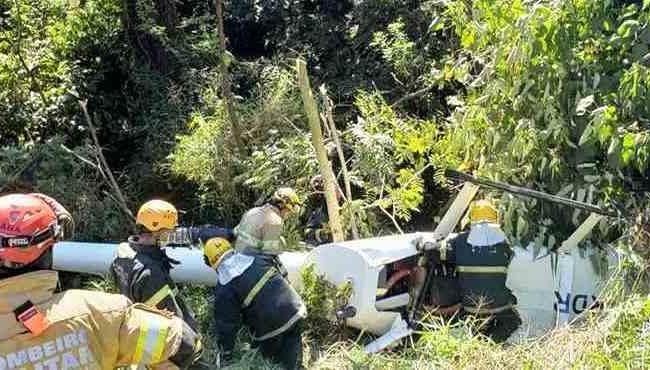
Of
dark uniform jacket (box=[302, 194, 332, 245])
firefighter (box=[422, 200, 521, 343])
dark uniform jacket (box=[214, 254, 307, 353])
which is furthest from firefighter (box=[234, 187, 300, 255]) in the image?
dark uniform jacket (box=[302, 194, 332, 245])

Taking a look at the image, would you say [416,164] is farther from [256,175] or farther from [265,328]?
[265,328]

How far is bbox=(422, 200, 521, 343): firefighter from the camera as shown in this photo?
5.32 m

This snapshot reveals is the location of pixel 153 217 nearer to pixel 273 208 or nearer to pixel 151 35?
pixel 273 208

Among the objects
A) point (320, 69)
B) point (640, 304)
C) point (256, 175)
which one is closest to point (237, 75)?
point (320, 69)

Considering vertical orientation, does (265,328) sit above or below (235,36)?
below

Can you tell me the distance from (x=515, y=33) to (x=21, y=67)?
6.56 m

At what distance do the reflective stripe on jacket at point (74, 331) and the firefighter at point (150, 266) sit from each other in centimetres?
211

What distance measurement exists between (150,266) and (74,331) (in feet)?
7.74

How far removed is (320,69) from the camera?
33.0 ft

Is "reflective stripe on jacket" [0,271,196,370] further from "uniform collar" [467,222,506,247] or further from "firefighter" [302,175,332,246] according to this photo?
"firefighter" [302,175,332,246]

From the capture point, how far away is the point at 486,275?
5.33 meters

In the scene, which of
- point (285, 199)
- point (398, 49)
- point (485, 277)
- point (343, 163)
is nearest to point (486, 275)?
point (485, 277)

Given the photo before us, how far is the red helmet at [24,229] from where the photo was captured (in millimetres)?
2309

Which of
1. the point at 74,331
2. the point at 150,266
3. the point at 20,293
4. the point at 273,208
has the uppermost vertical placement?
the point at 20,293
